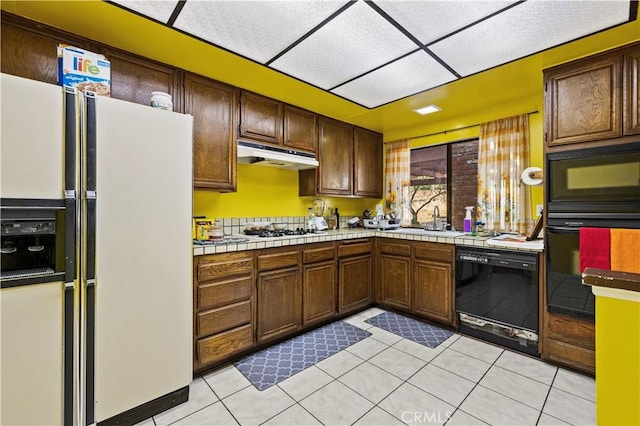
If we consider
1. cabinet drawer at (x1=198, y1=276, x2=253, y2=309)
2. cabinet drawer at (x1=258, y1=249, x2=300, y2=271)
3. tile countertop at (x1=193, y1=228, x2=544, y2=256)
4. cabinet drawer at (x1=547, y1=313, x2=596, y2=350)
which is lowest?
cabinet drawer at (x1=547, y1=313, x2=596, y2=350)

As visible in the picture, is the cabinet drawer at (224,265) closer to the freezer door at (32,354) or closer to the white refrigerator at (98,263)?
the white refrigerator at (98,263)

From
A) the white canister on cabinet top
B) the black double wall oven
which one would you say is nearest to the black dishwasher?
the black double wall oven

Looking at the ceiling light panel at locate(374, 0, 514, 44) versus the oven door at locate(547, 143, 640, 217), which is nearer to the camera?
the ceiling light panel at locate(374, 0, 514, 44)

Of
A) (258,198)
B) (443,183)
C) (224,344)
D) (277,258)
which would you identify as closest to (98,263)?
(224,344)

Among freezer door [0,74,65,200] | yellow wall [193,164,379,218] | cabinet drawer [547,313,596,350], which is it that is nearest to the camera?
freezer door [0,74,65,200]

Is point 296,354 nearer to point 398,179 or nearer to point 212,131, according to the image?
point 212,131

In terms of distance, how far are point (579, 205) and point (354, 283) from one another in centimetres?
207

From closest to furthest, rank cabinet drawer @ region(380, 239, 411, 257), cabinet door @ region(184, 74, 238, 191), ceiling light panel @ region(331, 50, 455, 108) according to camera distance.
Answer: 1. ceiling light panel @ region(331, 50, 455, 108)
2. cabinet door @ region(184, 74, 238, 191)
3. cabinet drawer @ region(380, 239, 411, 257)

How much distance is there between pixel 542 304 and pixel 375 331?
1.42m

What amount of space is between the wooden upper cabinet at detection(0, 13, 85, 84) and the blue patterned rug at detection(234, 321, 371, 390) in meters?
2.35

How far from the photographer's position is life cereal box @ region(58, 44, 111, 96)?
1599 millimetres

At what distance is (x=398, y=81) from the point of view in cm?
252

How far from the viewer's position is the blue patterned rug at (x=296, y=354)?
85.5 inches

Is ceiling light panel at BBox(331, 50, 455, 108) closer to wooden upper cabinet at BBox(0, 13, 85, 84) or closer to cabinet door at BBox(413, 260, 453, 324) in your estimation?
cabinet door at BBox(413, 260, 453, 324)
